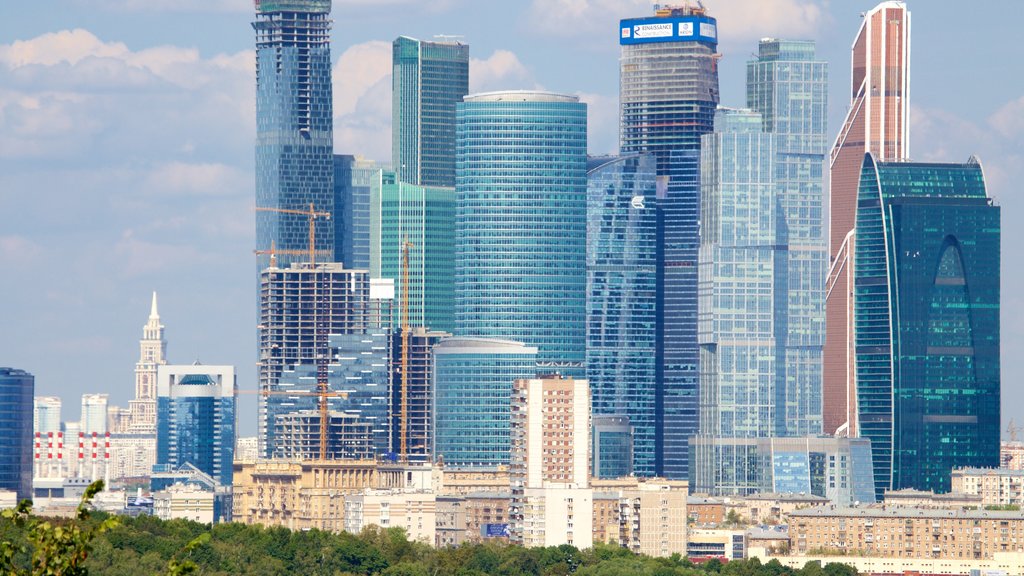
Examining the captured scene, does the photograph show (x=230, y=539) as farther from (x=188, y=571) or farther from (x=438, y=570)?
(x=188, y=571)

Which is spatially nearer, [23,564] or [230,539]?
[23,564]

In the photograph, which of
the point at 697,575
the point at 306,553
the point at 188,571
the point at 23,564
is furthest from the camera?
the point at 697,575

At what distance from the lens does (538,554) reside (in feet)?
647

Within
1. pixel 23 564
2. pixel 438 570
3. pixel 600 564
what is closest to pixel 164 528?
pixel 438 570

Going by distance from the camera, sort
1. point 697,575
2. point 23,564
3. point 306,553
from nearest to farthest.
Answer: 1. point 23,564
2. point 306,553
3. point 697,575

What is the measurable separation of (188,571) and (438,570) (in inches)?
5366

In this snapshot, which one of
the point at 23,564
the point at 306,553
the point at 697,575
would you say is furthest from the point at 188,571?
the point at 697,575

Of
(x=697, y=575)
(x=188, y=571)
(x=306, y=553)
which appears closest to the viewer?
(x=188, y=571)

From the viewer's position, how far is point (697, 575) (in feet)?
619

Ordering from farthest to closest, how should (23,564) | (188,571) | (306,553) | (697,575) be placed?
(697,575)
(306,553)
(23,564)
(188,571)

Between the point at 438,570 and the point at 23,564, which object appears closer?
the point at 23,564

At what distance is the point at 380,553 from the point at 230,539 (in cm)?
1092

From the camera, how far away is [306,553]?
175750 millimetres

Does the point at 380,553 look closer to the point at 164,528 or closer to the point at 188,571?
the point at 164,528
